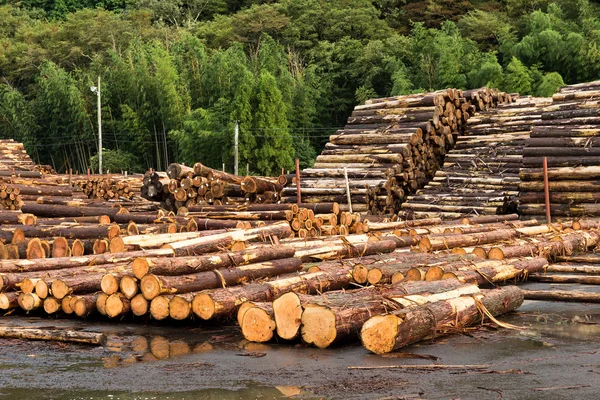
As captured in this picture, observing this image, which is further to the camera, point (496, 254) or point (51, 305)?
point (496, 254)

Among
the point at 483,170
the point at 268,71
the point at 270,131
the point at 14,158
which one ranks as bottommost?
the point at 483,170

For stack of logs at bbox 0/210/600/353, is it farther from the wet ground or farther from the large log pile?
the wet ground

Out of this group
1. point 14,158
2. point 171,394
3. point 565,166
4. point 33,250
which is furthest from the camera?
point 14,158

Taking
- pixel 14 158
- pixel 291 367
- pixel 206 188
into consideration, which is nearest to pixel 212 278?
pixel 291 367

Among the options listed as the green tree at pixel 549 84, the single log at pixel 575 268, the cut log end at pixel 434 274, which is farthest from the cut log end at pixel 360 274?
the green tree at pixel 549 84

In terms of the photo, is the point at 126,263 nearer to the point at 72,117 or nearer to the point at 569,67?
the point at 569,67

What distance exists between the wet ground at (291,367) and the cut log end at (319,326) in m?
0.09

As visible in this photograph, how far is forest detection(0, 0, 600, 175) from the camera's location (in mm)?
44219

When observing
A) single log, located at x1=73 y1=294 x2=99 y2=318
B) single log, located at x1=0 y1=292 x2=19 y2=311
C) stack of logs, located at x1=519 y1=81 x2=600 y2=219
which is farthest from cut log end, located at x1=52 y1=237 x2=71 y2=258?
stack of logs, located at x1=519 y1=81 x2=600 y2=219

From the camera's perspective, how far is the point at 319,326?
8.57 m

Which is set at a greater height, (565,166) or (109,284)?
(565,166)

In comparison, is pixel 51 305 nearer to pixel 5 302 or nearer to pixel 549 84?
pixel 5 302

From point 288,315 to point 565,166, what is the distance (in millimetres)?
13425

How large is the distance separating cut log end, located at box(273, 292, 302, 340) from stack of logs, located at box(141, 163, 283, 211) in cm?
1431
